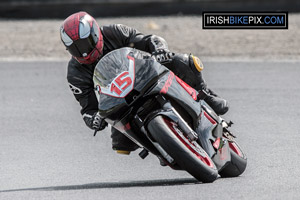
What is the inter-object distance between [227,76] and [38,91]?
2.96 meters

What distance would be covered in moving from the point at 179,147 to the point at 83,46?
1307 mm

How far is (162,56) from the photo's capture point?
595cm

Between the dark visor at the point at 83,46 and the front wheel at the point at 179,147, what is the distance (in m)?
1.05

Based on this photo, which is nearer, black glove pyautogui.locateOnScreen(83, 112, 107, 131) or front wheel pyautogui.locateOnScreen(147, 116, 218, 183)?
front wheel pyautogui.locateOnScreen(147, 116, 218, 183)

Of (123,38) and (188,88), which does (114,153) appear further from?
(188,88)

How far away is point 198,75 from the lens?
6148 mm

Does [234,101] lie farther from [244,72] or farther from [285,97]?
[244,72]

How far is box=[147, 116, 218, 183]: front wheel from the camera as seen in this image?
5.26 m

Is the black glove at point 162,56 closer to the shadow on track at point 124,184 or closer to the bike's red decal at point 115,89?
the bike's red decal at point 115,89

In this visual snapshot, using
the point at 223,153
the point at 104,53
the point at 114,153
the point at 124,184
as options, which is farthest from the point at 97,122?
the point at 114,153

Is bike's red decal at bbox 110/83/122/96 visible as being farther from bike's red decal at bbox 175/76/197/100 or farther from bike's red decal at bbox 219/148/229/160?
bike's red decal at bbox 219/148/229/160

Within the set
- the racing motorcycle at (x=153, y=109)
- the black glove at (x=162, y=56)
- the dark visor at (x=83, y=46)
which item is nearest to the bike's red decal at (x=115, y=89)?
the racing motorcycle at (x=153, y=109)

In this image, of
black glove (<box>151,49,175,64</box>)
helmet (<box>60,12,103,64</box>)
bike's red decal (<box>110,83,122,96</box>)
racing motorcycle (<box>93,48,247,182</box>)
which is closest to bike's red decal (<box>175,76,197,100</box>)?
racing motorcycle (<box>93,48,247,182</box>)

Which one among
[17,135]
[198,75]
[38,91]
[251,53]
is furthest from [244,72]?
[198,75]
